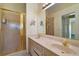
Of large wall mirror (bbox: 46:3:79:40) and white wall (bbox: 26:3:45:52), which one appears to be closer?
large wall mirror (bbox: 46:3:79:40)

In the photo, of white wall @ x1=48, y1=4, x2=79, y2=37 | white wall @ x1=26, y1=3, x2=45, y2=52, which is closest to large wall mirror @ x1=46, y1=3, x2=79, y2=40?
white wall @ x1=48, y1=4, x2=79, y2=37

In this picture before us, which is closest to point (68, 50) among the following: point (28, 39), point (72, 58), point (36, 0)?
point (72, 58)

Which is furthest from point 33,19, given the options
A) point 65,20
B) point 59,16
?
point 65,20

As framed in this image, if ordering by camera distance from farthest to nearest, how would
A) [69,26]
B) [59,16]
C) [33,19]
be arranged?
1. [33,19]
2. [59,16]
3. [69,26]

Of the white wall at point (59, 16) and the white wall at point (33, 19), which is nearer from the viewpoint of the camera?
the white wall at point (59, 16)

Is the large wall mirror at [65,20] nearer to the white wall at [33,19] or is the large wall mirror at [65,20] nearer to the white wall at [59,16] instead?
the white wall at [59,16]

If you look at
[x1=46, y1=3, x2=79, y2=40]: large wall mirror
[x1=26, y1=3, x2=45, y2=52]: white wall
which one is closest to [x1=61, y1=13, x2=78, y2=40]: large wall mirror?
[x1=46, y1=3, x2=79, y2=40]: large wall mirror

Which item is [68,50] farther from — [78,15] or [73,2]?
[73,2]

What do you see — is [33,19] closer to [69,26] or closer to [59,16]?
[59,16]

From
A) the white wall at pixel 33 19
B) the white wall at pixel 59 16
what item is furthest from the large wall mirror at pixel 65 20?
the white wall at pixel 33 19

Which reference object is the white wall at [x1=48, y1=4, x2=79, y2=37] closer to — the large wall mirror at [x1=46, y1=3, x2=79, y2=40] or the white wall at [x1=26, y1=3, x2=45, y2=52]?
the large wall mirror at [x1=46, y1=3, x2=79, y2=40]

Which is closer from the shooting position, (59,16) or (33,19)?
(59,16)

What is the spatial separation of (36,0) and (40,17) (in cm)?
103

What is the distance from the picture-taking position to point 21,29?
3.13m
